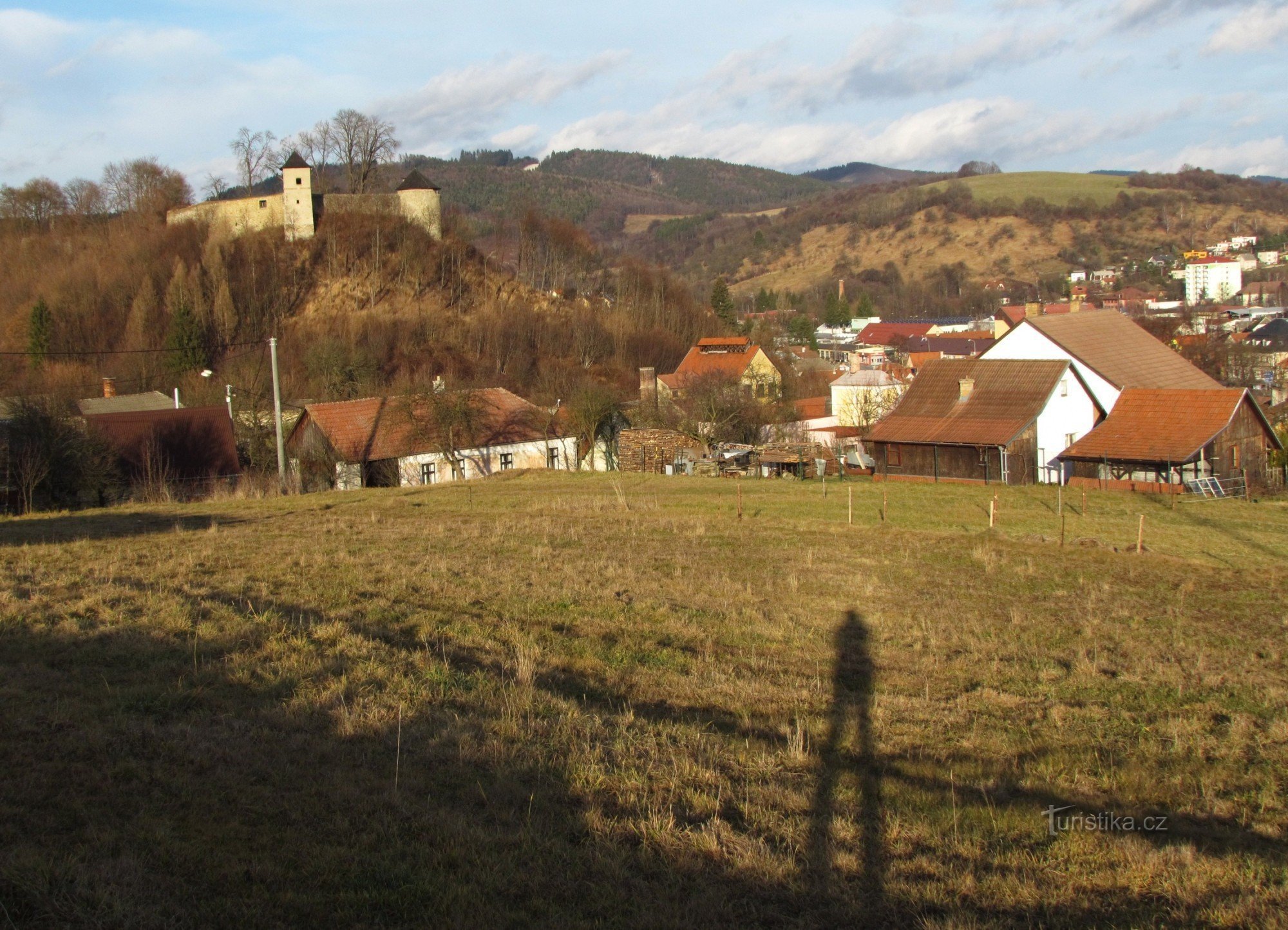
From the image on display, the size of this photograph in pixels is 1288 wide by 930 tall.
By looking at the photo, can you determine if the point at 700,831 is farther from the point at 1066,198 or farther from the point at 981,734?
the point at 1066,198

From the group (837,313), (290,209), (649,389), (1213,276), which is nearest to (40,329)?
(290,209)

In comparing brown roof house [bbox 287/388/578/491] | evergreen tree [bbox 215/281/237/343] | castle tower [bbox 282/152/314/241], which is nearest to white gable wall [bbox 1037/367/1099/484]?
brown roof house [bbox 287/388/578/491]

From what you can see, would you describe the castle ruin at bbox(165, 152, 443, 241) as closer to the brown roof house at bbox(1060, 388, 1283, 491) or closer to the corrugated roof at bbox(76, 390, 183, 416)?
the corrugated roof at bbox(76, 390, 183, 416)

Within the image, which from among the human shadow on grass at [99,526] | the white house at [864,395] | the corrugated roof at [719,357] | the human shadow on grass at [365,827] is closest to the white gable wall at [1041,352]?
the white house at [864,395]

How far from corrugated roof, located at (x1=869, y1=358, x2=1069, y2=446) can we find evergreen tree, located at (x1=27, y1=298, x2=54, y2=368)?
55.1 metres

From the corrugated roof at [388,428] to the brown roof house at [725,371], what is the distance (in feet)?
38.4

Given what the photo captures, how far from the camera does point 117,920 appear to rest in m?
4.20

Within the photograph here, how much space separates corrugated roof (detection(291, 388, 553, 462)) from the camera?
38938 millimetres

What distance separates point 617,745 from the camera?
6.61 metres

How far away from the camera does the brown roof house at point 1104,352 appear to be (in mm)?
41781

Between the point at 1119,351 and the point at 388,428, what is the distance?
32443 mm

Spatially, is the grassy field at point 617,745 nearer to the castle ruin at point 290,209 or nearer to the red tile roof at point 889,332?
the castle ruin at point 290,209

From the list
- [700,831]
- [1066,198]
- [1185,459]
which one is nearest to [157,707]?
[700,831]

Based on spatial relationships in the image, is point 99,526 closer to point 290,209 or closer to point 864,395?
point 864,395
